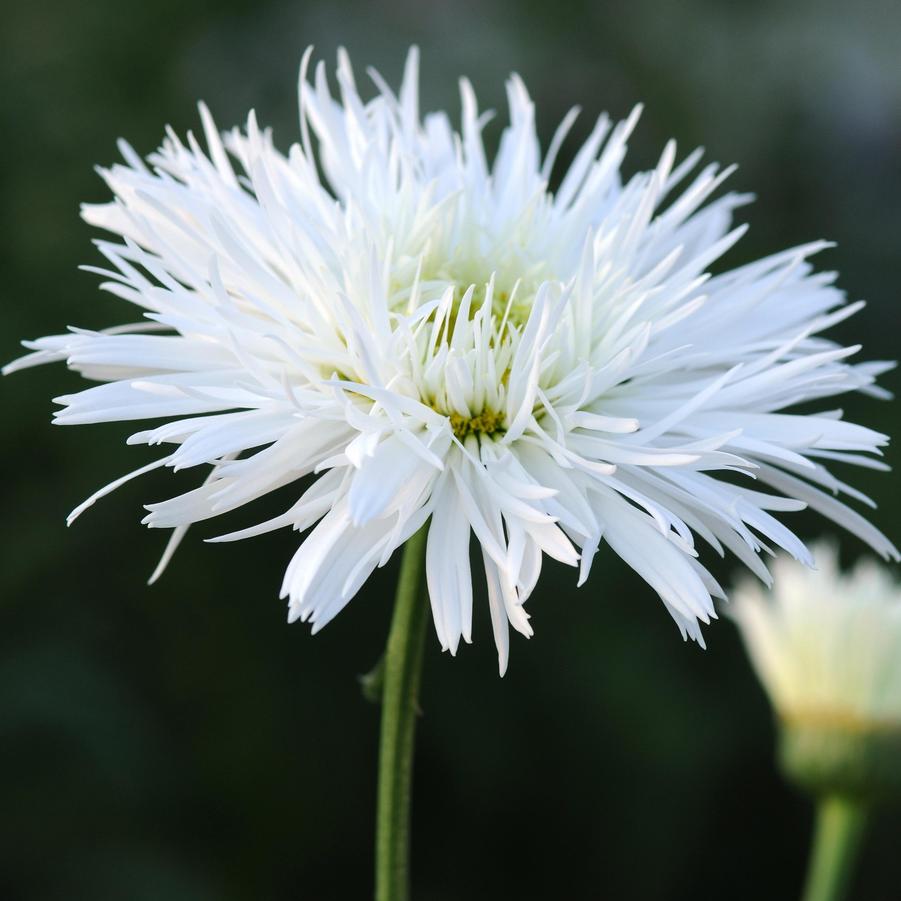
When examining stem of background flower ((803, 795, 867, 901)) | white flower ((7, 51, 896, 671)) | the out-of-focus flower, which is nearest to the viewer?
white flower ((7, 51, 896, 671))

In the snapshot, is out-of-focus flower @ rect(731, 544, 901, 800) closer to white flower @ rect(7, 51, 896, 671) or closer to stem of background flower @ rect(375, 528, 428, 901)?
white flower @ rect(7, 51, 896, 671)

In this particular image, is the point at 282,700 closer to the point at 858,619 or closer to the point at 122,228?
the point at 858,619

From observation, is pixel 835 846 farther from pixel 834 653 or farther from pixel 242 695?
pixel 242 695

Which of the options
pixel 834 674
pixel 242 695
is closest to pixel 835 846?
pixel 834 674

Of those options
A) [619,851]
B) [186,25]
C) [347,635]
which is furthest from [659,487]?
[186,25]

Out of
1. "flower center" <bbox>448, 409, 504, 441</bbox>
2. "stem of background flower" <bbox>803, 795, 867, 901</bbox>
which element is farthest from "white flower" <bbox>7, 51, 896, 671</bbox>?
"stem of background flower" <bbox>803, 795, 867, 901</bbox>

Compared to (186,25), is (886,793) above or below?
below
